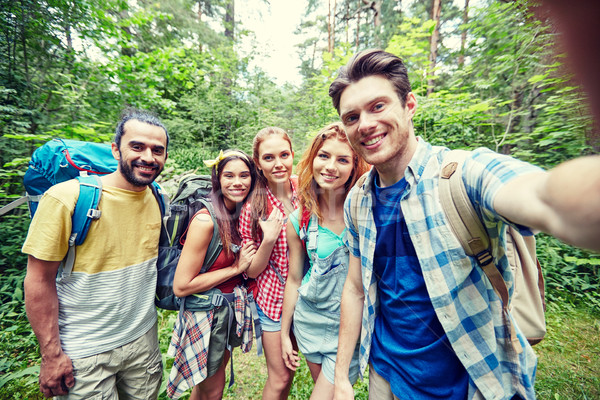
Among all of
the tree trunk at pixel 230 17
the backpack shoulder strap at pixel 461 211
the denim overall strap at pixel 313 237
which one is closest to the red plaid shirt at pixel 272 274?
the denim overall strap at pixel 313 237

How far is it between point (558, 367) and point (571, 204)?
3.72 meters

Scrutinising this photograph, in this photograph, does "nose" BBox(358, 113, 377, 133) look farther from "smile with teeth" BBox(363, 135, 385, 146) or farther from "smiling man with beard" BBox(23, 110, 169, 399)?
"smiling man with beard" BBox(23, 110, 169, 399)

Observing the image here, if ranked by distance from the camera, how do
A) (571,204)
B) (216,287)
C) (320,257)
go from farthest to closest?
1. (216,287)
2. (320,257)
3. (571,204)

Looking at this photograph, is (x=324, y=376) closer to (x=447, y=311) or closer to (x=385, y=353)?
(x=385, y=353)

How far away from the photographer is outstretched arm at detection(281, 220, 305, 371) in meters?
1.89

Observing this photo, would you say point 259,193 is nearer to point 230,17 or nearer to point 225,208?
point 225,208

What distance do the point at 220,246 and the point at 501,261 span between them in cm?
175

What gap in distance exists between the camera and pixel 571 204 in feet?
1.42

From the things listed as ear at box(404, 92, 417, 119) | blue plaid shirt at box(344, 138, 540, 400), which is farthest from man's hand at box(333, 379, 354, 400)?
ear at box(404, 92, 417, 119)

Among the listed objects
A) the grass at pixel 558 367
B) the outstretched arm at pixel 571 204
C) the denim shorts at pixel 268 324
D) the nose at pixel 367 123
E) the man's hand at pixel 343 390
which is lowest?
the grass at pixel 558 367

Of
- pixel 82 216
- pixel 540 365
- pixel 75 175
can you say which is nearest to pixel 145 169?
pixel 82 216

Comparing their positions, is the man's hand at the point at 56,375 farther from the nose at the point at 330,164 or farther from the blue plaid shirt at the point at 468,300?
the blue plaid shirt at the point at 468,300

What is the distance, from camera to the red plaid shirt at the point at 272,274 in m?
2.05

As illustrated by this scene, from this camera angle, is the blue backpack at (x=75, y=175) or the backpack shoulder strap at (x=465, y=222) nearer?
the backpack shoulder strap at (x=465, y=222)
